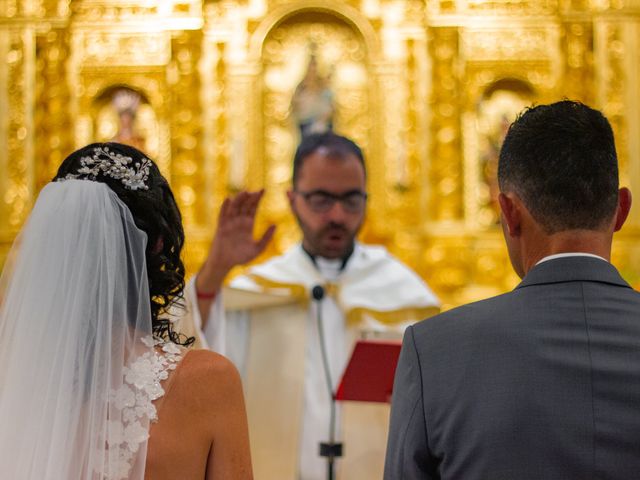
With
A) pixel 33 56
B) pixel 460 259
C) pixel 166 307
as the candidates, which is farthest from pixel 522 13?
pixel 166 307

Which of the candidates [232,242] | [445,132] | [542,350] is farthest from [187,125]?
[542,350]

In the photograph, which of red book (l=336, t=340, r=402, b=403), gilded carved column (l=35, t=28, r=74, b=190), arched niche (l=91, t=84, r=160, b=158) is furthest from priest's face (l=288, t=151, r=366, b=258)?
gilded carved column (l=35, t=28, r=74, b=190)

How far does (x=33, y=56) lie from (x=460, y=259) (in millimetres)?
3874

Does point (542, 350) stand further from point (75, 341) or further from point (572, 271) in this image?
point (75, 341)

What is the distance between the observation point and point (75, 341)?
179 cm

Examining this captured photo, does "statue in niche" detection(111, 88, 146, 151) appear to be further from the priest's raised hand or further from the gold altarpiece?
the priest's raised hand

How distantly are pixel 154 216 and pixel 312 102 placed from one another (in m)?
6.41

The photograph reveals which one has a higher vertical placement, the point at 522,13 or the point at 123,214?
the point at 522,13

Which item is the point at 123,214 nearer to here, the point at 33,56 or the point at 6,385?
the point at 6,385

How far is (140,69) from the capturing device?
8.20m

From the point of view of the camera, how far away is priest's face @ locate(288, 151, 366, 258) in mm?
3625

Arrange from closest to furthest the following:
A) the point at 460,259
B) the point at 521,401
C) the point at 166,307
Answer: the point at 521,401, the point at 166,307, the point at 460,259

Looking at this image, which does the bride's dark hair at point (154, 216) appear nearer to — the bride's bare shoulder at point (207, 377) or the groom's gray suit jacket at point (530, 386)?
the bride's bare shoulder at point (207, 377)

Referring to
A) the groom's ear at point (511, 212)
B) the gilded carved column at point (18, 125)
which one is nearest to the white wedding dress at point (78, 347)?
the groom's ear at point (511, 212)
